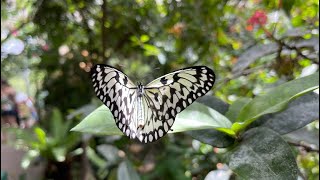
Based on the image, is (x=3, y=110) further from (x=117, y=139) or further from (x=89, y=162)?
(x=117, y=139)

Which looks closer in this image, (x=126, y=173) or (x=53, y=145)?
(x=126, y=173)

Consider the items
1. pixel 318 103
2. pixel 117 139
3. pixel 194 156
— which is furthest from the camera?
pixel 194 156

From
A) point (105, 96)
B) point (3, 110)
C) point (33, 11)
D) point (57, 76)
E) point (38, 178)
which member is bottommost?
point (38, 178)

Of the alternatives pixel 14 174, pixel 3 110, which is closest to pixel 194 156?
pixel 14 174

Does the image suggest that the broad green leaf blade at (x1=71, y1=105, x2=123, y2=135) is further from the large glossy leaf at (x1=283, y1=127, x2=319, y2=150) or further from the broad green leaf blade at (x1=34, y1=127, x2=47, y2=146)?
the broad green leaf blade at (x1=34, y1=127, x2=47, y2=146)

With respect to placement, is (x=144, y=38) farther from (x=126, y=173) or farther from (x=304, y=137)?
(x=304, y=137)

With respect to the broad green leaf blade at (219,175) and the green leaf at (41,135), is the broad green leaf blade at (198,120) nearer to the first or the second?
the broad green leaf blade at (219,175)

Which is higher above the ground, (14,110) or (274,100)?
(274,100)

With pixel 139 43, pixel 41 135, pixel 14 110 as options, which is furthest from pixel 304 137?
pixel 14 110
